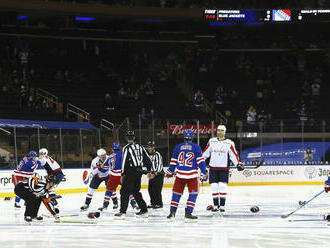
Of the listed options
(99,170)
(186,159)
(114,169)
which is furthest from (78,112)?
(186,159)

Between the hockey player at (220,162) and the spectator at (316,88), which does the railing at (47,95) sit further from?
the hockey player at (220,162)

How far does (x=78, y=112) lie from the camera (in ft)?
93.0

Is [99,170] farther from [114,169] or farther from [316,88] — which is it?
[316,88]

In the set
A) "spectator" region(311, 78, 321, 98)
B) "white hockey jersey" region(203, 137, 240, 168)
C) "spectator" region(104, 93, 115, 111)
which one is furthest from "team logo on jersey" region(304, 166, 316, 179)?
"white hockey jersey" region(203, 137, 240, 168)

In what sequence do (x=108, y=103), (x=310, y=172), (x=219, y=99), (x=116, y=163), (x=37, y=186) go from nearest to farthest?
(x=37, y=186) → (x=116, y=163) → (x=310, y=172) → (x=108, y=103) → (x=219, y=99)

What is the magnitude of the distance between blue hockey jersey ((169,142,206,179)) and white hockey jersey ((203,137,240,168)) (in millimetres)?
996

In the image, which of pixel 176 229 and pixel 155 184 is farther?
pixel 155 184

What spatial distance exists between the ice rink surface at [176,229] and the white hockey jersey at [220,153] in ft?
3.33

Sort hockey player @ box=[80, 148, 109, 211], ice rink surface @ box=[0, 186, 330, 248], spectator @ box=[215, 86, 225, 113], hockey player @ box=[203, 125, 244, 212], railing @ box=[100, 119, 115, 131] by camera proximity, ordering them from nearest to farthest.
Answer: ice rink surface @ box=[0, 186, 330, 248] → hockey player @ box=[203, 125, 244, 212] → hockey player @ box=[80, 148, 109, 211] → railing @ box=[100, 119, 115, 131] → spectator @ box=[215, 86, 225, 113]

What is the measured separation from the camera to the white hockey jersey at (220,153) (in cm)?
1342

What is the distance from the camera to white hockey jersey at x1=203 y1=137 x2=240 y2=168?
1342 cm

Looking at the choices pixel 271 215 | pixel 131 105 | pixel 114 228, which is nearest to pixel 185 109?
pixel 131 105

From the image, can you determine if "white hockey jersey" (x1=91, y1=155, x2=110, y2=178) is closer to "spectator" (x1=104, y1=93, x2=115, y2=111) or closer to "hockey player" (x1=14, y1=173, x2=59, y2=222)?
"hockey player" (x1=14, y1=173, x2=59, y2=222)

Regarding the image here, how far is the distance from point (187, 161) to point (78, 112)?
→ 16.5 meters
